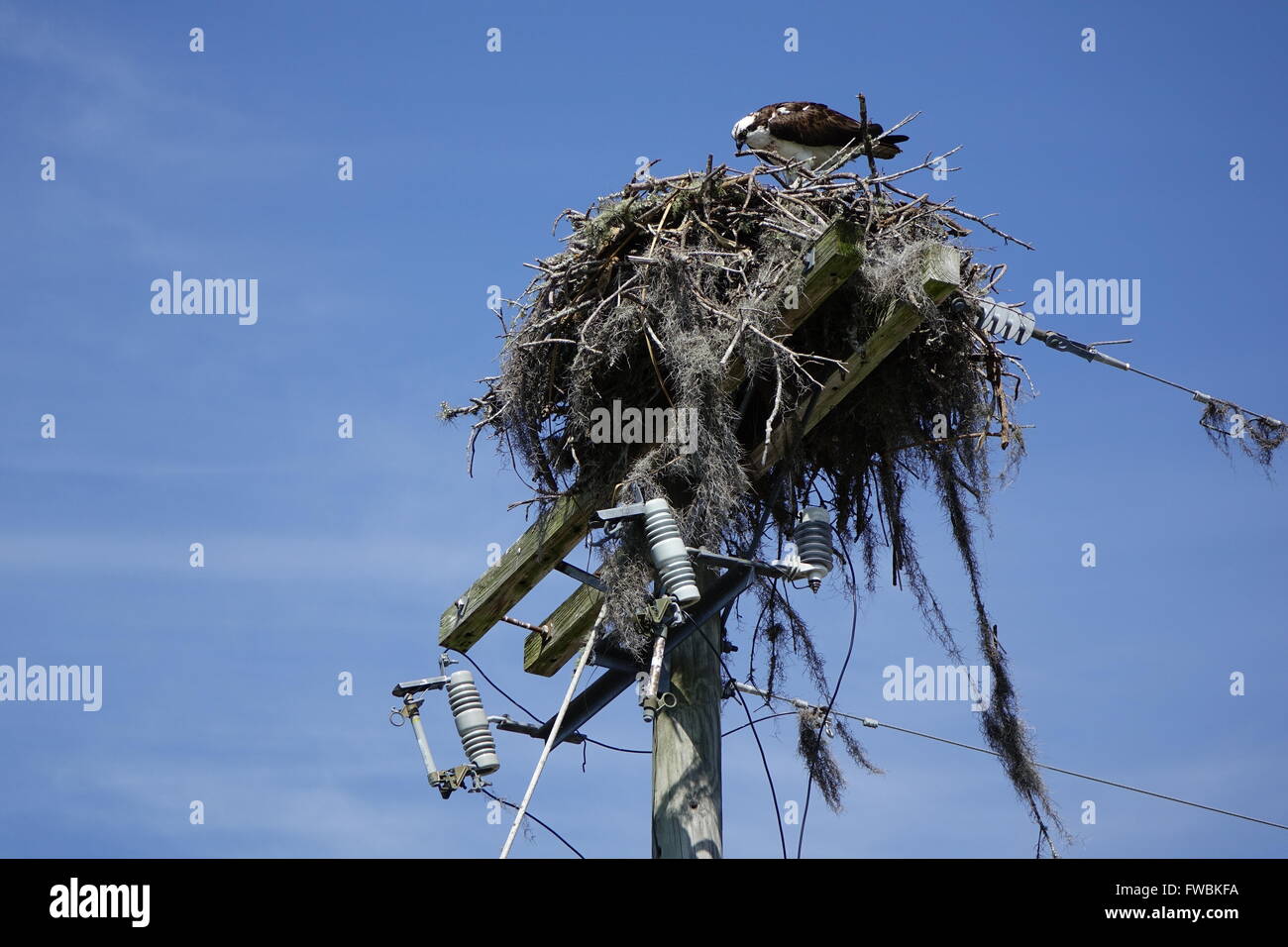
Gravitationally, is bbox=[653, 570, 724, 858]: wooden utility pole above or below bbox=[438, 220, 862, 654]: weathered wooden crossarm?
below

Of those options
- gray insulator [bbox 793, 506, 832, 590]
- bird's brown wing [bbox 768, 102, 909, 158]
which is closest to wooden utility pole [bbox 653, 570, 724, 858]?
gray insulator [bbox 793, 506, 832, 590]

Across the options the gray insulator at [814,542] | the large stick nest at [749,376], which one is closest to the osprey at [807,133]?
the large stick nest at [749,376]

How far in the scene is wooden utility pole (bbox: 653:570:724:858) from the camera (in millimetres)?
6215

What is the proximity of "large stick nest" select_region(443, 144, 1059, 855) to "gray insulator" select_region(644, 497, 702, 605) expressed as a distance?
26 centimetres

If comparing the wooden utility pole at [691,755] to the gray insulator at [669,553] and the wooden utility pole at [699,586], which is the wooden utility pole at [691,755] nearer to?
the wooden utility pole at [699,586]

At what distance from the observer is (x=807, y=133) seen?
10031mm

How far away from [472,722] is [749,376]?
1.80 metres

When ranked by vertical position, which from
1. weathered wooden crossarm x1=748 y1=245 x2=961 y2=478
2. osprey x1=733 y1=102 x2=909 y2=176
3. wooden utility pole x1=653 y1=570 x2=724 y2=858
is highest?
osprey x1=733 y1=102 x2=909 y2=176

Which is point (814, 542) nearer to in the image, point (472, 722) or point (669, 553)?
point (669, 553)

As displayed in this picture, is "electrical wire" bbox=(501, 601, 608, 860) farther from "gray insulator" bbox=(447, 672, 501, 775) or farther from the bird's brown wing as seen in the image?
the bird's brown wing

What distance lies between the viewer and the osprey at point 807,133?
998 centimetres
